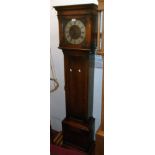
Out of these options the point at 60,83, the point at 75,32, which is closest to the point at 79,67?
the point at 75,32

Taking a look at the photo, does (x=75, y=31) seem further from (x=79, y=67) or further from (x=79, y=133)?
(x=79, y=133)

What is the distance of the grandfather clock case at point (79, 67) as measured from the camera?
1.88 metres

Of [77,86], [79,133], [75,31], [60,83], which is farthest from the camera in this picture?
[60,83]

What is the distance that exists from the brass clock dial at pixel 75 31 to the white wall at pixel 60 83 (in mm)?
366

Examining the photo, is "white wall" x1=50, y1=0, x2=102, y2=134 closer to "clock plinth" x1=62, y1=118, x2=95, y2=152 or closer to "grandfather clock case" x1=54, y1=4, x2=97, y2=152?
"grandfather clock case" x1=54, y1=4, x2=97, y2=152

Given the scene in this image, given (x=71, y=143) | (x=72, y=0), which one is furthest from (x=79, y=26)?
(x=71, y=143)

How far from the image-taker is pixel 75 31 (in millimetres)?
1960

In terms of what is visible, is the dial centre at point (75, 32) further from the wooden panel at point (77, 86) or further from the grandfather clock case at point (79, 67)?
the wooden panel at point (77, 86)

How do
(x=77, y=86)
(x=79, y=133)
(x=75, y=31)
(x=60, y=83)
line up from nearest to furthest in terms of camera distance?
(x=75, y=31), (x=77, y=86), (x=79, y=133), (x=60, y=83)

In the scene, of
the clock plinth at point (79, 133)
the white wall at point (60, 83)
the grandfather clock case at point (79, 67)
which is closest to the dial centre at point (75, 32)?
the grandfather clock case at point (79, 67)

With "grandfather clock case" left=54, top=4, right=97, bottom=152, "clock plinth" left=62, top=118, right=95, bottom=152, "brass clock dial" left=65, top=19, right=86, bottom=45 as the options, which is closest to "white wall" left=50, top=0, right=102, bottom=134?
"grandfather clock case" left=54, top=4, right=97, bottom=152

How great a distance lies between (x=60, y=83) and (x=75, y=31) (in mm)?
796
